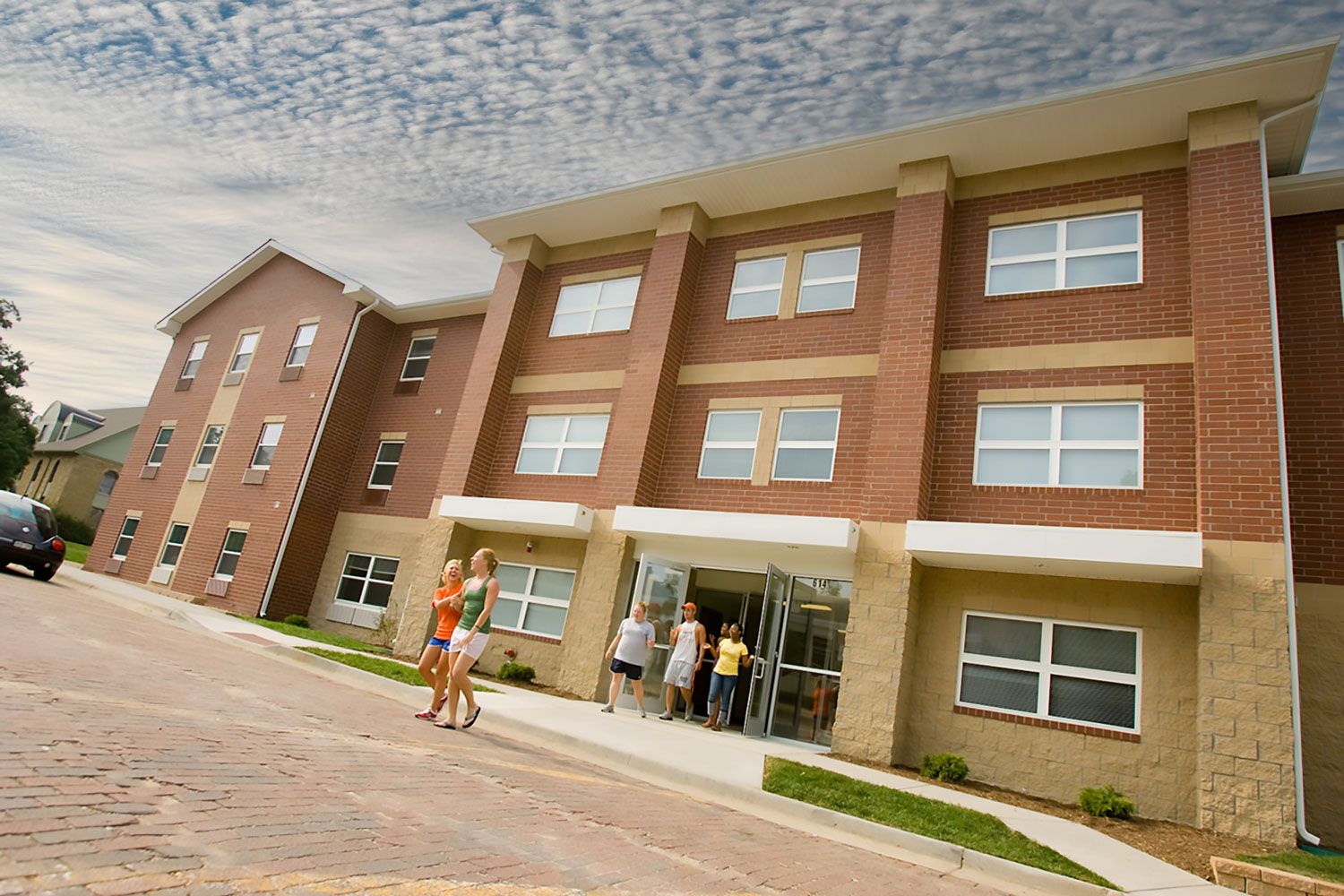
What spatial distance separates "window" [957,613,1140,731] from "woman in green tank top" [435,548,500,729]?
296 inches

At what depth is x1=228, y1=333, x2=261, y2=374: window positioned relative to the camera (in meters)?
27.4

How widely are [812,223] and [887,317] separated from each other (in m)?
3.58

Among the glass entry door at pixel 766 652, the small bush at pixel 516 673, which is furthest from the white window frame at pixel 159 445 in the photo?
the glass entry door at pixel 766 652

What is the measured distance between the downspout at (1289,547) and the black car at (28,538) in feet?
74.0

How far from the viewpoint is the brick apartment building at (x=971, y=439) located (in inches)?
422

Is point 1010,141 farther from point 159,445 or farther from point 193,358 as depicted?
point 159,445

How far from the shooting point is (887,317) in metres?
14.2

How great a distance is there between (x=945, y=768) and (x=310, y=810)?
9161 mm

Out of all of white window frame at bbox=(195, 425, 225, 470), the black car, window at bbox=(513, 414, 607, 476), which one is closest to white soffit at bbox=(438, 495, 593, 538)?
window at bbox=(513, 414, 607, 476)

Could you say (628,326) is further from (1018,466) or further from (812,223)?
(1018,466)

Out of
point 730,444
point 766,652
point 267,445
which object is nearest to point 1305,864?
point 766,652

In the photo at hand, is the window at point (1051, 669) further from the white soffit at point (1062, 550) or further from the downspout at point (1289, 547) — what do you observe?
the downspout at point (1289, 547)

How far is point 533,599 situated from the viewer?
17047mm

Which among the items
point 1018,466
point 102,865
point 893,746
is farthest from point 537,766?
point 1018,466
